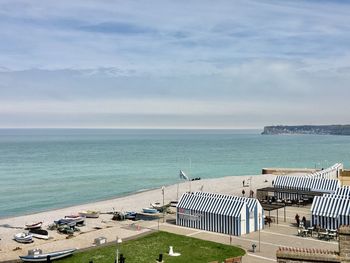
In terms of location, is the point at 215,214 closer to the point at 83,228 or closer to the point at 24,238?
the point at 83,228

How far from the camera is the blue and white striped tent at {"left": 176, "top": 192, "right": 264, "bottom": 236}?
29.6 meters

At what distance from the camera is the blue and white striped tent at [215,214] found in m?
29.6

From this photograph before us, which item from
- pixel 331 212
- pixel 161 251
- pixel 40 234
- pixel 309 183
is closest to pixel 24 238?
pixel 40 234

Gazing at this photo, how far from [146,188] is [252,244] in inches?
1695

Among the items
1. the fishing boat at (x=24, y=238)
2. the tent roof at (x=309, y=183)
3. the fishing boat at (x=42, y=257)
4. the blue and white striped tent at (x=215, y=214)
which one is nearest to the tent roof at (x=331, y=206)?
the blue and white striped tent at (x=215, y=214)

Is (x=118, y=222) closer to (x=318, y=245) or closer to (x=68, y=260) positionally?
(x=68, y=260)

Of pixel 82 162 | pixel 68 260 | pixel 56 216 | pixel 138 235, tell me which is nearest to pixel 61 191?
pixel 56 216

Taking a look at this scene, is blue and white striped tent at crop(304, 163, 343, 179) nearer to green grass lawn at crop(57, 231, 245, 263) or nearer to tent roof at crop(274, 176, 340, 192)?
tent roof at crop(274, 176, 340, 192)

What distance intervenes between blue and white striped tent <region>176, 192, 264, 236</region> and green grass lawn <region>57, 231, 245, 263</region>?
102 inches

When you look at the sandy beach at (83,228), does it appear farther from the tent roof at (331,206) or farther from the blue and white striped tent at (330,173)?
the tent roof at (331,206)

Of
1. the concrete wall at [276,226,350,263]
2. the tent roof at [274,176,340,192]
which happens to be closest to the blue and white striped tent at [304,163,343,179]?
the tent roof at [274,176,340,192]

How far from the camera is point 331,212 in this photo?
95.9 feet

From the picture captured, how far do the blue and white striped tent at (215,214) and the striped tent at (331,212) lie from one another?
3618 millimetres

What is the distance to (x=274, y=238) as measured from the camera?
28641 millimetres
